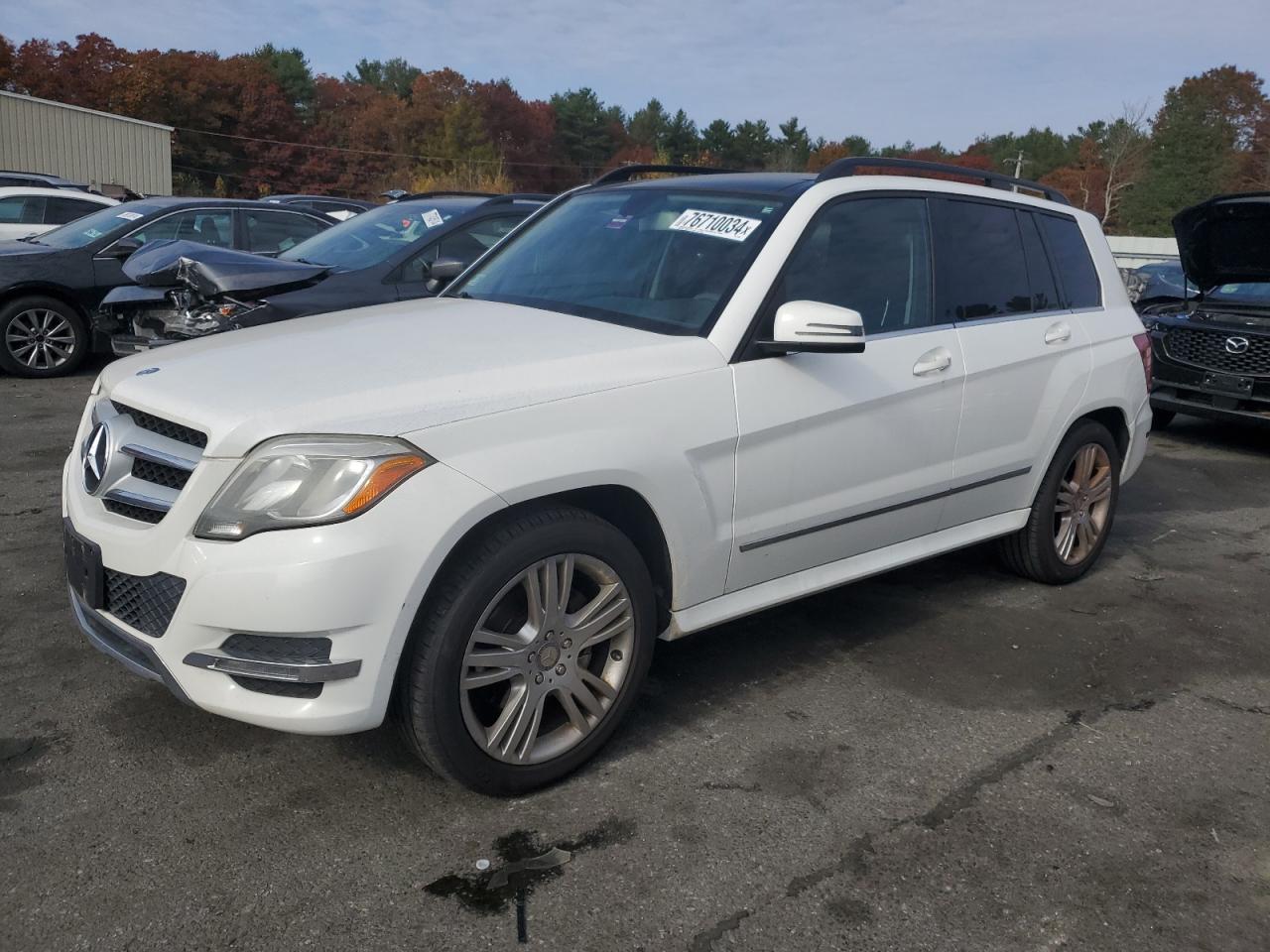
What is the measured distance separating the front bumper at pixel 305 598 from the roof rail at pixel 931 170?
196cm

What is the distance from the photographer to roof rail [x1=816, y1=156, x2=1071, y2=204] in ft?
13.0

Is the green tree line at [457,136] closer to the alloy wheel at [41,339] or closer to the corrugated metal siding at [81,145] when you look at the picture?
the corrugated metal siding at [81,145]

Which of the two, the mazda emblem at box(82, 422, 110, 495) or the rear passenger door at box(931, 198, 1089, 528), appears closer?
the mazda emblem at box(82, 422, 110, 495)

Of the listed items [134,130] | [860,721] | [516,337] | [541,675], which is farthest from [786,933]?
[134,130]

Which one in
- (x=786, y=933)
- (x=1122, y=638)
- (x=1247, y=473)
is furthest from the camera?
(x=1247, y=473)

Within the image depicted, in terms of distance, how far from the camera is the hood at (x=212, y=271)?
6262mm

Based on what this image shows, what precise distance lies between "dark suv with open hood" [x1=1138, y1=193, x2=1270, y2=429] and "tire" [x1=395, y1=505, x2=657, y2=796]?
6291 mm

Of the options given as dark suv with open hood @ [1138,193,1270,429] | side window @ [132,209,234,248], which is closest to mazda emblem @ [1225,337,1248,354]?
dark suv with open hood @ [1138,193,1270,429]

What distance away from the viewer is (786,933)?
254 centimetres

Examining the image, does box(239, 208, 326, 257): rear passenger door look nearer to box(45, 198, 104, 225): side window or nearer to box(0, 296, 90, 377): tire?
box(0, 296, 90, 377): tire

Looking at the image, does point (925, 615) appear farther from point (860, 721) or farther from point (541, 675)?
point (541, 675)

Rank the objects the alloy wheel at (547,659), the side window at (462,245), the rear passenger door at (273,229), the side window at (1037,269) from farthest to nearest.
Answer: the rear passenger door at (273,229) < the side window at (462,245) < the side window at (1037,269) < the alloy wheel at (547,659)

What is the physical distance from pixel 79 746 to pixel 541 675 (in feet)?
4.60

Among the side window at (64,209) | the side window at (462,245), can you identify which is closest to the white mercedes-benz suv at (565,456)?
the side window at (462,245)
